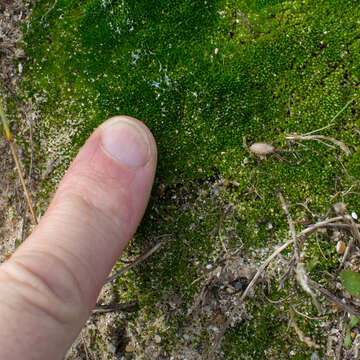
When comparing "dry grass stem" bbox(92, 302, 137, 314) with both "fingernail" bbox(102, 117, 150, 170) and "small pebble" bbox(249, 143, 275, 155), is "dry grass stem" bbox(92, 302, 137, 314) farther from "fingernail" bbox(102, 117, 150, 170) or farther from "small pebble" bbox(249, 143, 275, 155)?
"small pebble" bbox(249, 143, 275, 155)

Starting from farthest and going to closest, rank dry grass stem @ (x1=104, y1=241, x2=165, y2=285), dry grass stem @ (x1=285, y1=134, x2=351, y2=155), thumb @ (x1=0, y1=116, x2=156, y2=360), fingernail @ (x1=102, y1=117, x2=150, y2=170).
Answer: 1. dry grass stem @ (x1=104, y1=241, x2=165, y2=285)
2. fingernail @ (x1=102, y1=117, x2=150, y2=170)
3. dry grass stem @ (x1=285, y1=134, x2=351, y2=155)
4. thumb @ (x1=0, y1=116, x2=156, y2=360)

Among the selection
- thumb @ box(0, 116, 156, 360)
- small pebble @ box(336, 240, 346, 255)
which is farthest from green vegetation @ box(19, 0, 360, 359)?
thumb @ box(0, 116, 156, 360)

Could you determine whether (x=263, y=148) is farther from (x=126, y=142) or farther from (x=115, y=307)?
(x=115, y=307)

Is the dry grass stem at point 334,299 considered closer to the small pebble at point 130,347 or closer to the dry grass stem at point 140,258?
the dry grass stem at point 140,258

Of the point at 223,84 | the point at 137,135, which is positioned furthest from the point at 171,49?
the point at 137,135

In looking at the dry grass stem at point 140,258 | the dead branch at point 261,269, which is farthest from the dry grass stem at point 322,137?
the dry grass stem at point 140,258

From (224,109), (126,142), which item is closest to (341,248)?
(224,109)

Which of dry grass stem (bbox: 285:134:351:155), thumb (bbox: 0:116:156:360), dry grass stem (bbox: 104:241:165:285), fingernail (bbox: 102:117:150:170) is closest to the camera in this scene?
thumb (bbox: 0:116:156:360)
